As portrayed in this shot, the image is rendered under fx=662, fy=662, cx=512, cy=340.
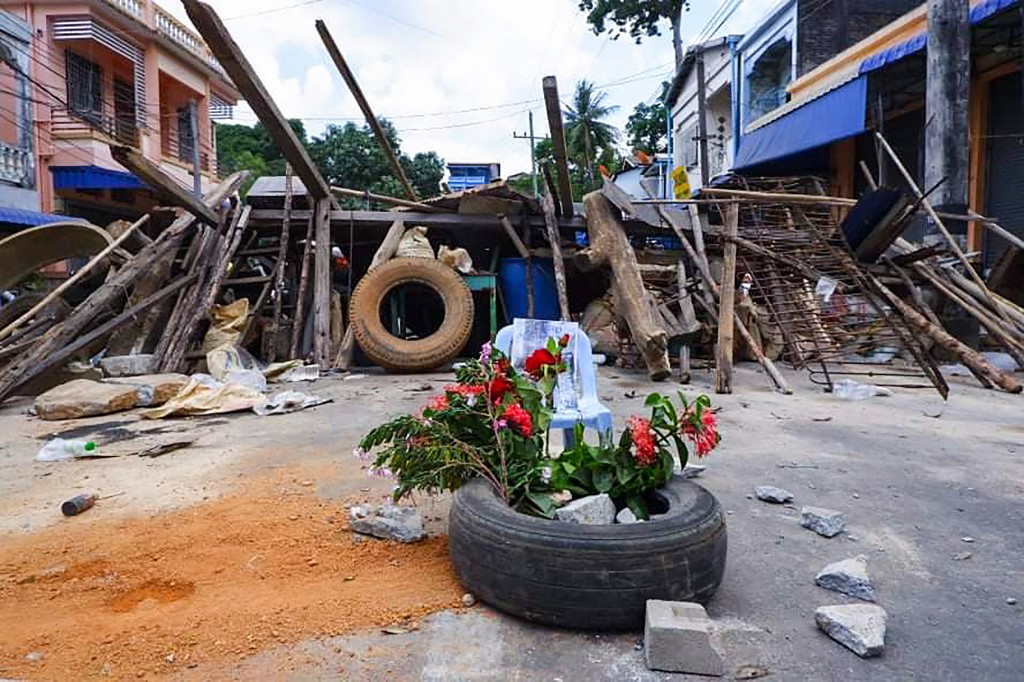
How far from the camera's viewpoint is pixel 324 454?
3969 millimetres

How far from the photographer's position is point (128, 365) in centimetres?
686

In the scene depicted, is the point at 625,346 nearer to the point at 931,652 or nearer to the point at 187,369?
the point at 187,369

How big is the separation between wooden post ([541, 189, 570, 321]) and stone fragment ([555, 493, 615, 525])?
577 centimetres

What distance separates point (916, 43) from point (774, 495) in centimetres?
864

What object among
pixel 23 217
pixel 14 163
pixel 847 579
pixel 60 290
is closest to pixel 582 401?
pixel 847 579

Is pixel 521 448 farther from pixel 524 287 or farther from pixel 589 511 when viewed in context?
pixel 524 287

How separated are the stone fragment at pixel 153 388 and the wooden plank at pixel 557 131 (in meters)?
4.17

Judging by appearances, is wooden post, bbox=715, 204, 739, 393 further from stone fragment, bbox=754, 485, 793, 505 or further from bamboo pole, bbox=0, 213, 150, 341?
bamboo pole, bbox=0, 213, 150, 341

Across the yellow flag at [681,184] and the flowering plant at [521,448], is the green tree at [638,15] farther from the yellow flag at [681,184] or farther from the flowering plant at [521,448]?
the flowering plant at [521,448]

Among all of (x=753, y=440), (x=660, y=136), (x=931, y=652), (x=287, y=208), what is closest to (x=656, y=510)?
(x=931, y=652)

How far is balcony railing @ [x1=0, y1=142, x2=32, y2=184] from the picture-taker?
13.0 metres

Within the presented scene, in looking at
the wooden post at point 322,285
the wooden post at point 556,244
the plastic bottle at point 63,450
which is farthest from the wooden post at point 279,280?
the plastic bottle at point 63,450

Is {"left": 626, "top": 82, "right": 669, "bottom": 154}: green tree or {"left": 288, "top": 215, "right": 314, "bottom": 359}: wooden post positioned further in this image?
{"left": 626, "top": 82, "right": 669, "bottom": 154}: green tree

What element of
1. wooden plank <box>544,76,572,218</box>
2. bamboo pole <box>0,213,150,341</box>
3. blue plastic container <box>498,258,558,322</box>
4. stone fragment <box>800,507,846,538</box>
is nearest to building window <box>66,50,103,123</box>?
bamboo pole <box>0,213,150,341</box>
